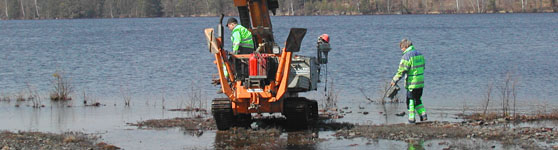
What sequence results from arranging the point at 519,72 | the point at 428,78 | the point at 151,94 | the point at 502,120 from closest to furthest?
the point at 502,120 → the point at 151,94 → the point at 428,78 → the point at 519,72

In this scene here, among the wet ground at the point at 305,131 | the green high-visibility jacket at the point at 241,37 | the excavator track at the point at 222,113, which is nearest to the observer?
the wet ground at the point at 305,131

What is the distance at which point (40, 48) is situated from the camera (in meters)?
57.8

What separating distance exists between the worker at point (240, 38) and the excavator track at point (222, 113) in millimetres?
1160

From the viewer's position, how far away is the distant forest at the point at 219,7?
5586 inches

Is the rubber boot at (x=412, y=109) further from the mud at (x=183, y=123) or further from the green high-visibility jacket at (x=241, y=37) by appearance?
the mud at (x=183, y=123)

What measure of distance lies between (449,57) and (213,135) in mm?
28259

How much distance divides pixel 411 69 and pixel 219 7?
137557mm

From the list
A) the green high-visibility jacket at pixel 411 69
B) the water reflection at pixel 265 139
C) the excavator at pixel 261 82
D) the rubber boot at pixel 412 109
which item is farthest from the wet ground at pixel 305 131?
the green high-visibility jacket at pixel 411 69

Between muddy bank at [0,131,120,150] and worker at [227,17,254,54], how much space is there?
3317 mm

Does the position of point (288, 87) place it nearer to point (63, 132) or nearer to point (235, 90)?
point (235, 90)

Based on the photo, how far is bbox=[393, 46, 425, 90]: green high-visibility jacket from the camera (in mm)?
16609

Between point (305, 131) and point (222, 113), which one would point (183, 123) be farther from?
point (305, 131)

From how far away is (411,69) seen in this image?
657 inches

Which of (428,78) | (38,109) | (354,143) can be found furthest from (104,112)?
(428,78)
